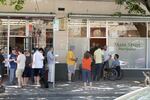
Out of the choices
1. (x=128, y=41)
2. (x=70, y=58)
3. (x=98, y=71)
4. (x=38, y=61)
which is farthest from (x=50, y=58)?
(x=128, y=41)

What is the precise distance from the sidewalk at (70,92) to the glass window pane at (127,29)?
12.5ft

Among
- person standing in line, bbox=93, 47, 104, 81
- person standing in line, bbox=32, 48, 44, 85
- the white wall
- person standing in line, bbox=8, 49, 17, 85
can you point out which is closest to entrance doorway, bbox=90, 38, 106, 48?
person standing in line, bbox=93, 47, 104, 81

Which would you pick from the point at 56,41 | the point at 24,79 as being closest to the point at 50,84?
the point at 24,79

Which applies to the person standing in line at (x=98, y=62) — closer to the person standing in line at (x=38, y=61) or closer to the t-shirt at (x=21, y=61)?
the person standing in line at (x=38, y=61)

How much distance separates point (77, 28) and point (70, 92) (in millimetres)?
6120

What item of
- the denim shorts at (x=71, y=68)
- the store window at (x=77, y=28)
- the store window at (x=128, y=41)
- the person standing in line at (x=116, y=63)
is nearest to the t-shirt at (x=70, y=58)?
the denim shorts at (x=71, y=68)

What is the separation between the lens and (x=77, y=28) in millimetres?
23578

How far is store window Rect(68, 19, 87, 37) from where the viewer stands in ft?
77.0

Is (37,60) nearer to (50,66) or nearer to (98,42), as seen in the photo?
(50,66)

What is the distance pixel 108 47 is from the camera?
24.0 m

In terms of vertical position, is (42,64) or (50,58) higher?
(50,58)

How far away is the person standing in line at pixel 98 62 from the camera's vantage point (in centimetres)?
2237

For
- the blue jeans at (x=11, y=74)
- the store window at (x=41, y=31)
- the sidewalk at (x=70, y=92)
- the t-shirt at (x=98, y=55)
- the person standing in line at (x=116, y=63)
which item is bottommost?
the sidewalk at (x=70, y=92)

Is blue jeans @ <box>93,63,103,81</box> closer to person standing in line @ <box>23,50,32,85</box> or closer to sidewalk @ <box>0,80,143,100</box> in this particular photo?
sidewalk @ <box>0,80,143,100</box>
